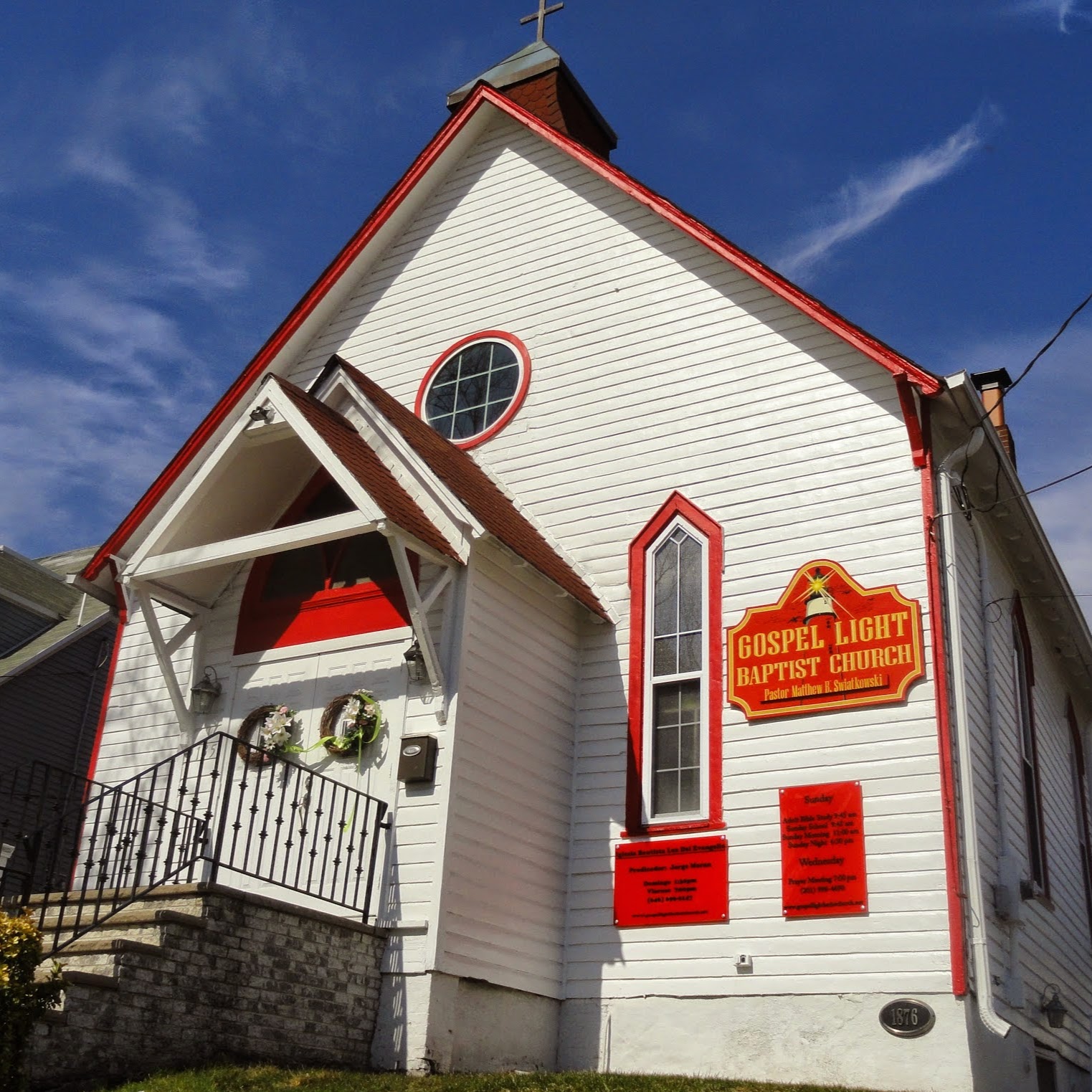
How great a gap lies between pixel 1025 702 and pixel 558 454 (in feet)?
19.2

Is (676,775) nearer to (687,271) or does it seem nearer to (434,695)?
(434,695)

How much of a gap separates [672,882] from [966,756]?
109 inches

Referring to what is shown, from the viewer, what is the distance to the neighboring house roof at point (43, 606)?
23.8 metres

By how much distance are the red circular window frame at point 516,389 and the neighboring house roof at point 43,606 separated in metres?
10.8

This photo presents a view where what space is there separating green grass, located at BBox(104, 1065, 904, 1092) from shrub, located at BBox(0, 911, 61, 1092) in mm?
874

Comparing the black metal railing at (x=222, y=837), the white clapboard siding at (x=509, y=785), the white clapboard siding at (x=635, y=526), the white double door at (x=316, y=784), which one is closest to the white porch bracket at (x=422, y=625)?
the white clapboard siding at (x=509, y=785)

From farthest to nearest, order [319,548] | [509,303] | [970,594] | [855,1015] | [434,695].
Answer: [509,303], [319,548], [970,594], [434,695], [855,1015]

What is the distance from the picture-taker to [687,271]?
14.5 meters

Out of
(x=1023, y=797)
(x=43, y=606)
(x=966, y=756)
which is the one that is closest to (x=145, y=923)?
(x=966, y=756)

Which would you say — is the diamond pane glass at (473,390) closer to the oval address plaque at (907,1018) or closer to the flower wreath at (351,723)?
the flower wreath at (351,723)

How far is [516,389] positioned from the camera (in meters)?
15.1

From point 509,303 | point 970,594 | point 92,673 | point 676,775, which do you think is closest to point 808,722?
point 676,775

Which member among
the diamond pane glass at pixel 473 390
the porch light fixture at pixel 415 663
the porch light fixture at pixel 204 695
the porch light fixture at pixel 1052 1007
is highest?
the diamond pane glass at pixel 473 390

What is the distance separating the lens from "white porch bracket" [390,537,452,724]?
37.5 feet
